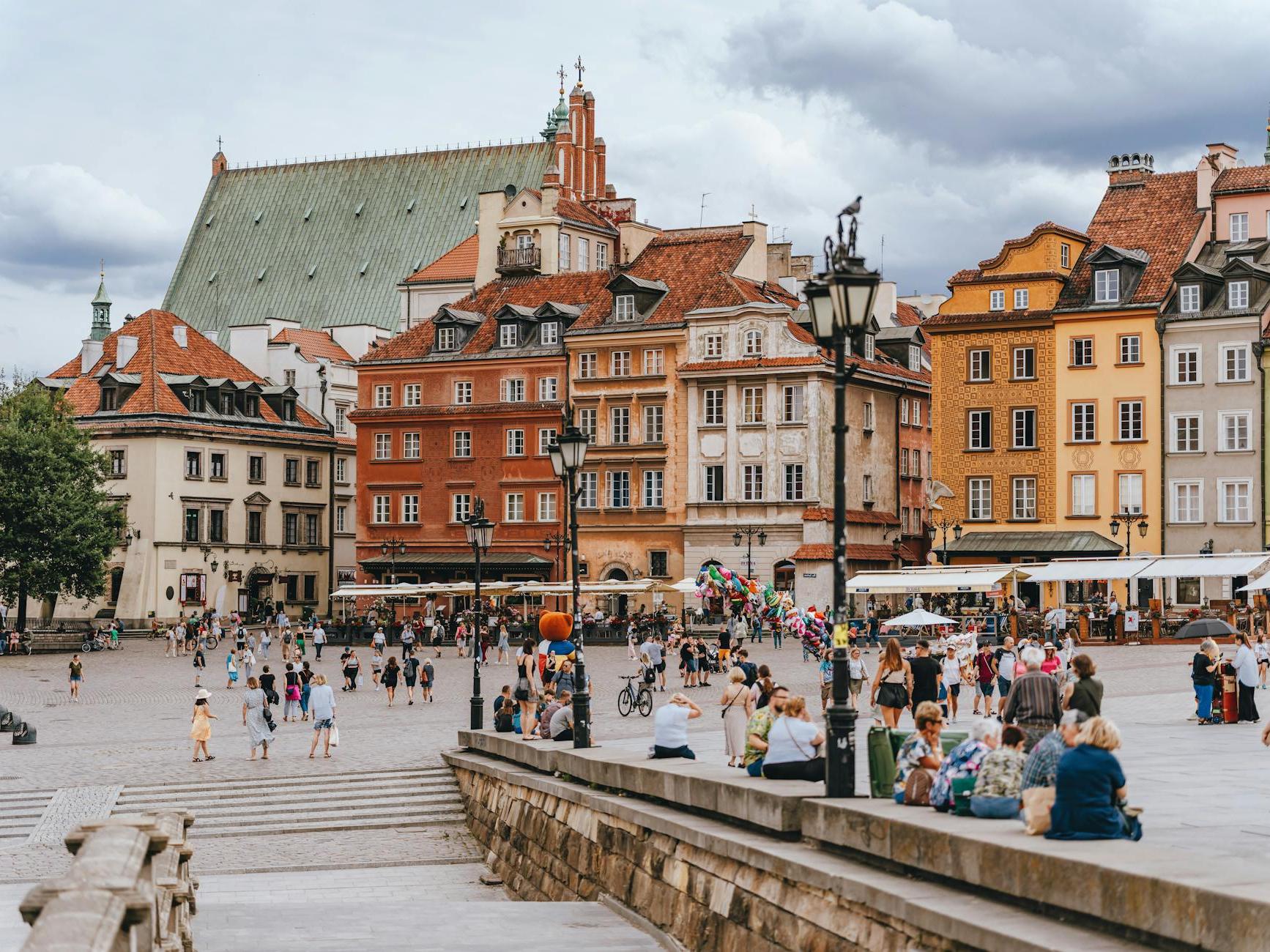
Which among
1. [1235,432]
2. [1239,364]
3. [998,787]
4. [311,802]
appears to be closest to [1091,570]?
[1235,432]

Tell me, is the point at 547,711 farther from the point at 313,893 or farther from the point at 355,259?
the point at 355,259

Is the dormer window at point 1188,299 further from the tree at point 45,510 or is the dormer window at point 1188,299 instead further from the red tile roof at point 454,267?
the tree at point 45,510

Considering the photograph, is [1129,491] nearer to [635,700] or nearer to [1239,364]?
[1239,364]

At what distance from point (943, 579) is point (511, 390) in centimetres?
2928

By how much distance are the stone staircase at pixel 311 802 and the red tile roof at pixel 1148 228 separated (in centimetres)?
4462

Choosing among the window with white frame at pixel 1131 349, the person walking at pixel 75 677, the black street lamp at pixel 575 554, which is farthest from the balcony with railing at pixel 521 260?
the black street lamp at pixel 575 554

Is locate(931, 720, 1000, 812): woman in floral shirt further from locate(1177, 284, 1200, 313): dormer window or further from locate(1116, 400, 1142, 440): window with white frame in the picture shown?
locate(1116, 400, 1142, 440): window with white frame

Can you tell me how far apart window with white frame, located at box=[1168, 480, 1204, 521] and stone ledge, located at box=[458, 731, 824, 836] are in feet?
148

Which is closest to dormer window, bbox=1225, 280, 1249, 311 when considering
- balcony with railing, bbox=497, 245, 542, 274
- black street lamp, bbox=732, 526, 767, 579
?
black street lamp, bbox=732, 526, 767, 579

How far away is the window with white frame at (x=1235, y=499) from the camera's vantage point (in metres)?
66.3

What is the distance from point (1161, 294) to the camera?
67312 mm

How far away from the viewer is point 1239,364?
66125mm

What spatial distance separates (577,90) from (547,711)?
238 ft

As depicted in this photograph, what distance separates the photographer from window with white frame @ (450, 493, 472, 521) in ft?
268
